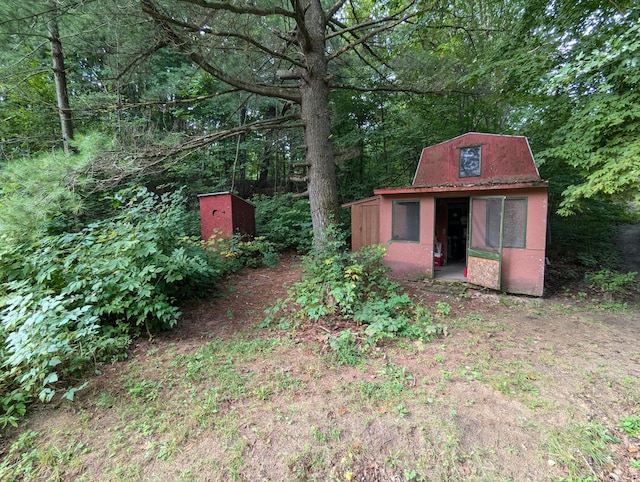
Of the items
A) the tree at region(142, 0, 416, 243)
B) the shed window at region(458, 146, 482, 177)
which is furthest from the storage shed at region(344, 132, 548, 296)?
the tree at region(142, 0, 416, 243)

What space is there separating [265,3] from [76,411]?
4910 millimetres

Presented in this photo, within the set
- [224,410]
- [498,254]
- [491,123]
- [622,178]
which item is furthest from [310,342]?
[491,123]

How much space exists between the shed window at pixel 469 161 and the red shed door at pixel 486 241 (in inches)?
30.2

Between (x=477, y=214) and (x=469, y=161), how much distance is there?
133cm

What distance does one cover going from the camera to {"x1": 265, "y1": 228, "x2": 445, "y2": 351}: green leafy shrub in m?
3.62

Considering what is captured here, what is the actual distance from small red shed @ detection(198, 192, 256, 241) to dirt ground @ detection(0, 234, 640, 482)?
13.1 feet

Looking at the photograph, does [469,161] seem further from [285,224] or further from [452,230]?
[285,224]

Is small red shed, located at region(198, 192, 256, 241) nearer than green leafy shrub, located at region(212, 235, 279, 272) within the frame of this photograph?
No

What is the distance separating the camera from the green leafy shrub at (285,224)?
8.95 m

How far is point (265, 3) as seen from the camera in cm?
376

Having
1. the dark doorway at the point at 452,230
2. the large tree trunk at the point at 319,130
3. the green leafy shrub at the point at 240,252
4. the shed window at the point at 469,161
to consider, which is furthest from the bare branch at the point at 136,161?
the dark doorway at the point at 452,230

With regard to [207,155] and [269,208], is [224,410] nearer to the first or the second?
[269,208]

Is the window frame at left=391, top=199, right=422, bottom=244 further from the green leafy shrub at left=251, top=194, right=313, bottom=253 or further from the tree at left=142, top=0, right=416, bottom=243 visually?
the green leafy shrub at left=251, top=194, right=313, bottom=253

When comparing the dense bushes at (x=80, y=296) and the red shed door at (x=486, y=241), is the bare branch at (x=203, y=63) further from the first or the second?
the red shed door at (x=486, y=241)
